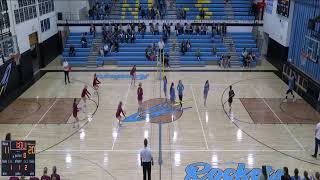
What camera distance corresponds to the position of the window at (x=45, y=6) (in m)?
26.9

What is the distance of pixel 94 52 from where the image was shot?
1145 inches

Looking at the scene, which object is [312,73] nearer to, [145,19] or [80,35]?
[145,19]

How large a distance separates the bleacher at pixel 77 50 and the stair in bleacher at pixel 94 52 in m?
0.32

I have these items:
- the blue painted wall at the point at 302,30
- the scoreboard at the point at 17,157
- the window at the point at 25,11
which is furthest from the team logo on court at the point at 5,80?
the blue painted wall at the point at 302,30

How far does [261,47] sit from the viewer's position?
30.0 metres

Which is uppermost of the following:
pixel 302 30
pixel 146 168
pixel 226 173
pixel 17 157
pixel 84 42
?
pixel 302 30

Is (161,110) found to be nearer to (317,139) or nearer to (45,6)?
(317,139)

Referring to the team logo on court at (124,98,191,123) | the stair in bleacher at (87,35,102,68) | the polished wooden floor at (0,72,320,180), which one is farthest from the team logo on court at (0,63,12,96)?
the team logo on court at (124,98,191,123)

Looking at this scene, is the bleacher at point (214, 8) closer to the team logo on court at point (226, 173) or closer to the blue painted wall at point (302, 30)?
the blue painted wall at point (302, 30)

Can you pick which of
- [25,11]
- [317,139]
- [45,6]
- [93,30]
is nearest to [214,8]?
[93,30]

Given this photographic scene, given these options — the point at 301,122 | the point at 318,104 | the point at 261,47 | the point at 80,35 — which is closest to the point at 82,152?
the point at 301,122

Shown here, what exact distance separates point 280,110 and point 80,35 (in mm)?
19076

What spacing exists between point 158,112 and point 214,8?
61.6 ft

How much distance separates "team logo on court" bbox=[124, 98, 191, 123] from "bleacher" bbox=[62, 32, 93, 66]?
10661 millimetres
